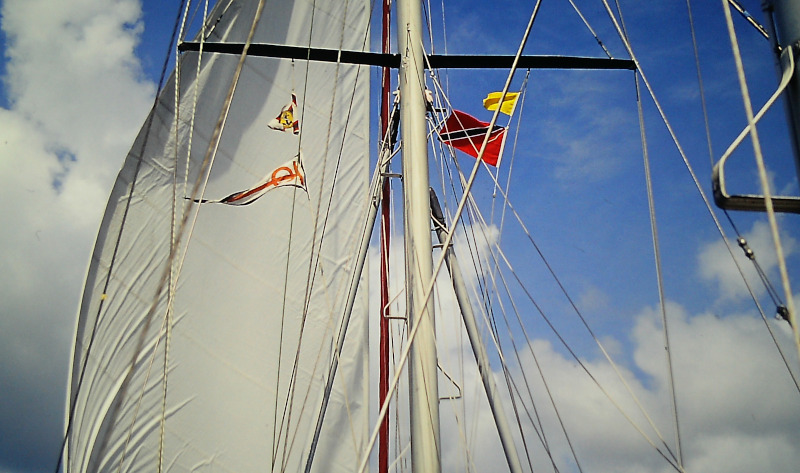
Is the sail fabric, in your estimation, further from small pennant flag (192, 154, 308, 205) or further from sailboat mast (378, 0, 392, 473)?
sailboat mast (378, 0, 392, 473)

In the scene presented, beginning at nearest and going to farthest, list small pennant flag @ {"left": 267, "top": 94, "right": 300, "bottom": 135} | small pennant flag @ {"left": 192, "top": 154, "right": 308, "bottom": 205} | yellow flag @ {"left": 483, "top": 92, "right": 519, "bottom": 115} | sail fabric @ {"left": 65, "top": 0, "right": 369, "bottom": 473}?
1. sail fabric @ {"left": 65, "top": 0, "right": 369, "bottom": 473}
2. small pennant flag @ {"left": 192, "top": 154, "right": 308, "bottom": 205}
3. small pennant flag @ {"left": 267, "top": 94, "right": 300, "bottom": 135}
4. yellow flag @ {"left": 483, "top": 92, "right": 519, "bottom": 115}

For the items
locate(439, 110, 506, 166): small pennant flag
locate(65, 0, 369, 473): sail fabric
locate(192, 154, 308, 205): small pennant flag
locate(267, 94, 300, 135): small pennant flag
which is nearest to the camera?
locate(65, 0, 369, 473): sail fabric

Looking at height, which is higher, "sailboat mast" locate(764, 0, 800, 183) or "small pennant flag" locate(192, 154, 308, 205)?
"sailboat mast" locate(764, 0, 800, 183)

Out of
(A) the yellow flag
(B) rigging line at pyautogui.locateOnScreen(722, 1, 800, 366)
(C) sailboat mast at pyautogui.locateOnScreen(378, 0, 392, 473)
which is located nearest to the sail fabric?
(C) sailboat mast at pyautogui.locateOnScreen(378, 0, 392, 473)

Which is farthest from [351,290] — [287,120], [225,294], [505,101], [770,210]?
[770,210]

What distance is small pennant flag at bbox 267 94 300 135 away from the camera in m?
5.56

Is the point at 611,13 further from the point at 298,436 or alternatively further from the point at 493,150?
the point at 298,436

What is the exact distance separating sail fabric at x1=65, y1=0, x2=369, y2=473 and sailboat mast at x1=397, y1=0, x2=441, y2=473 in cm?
99

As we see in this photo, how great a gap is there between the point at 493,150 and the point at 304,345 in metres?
2.80

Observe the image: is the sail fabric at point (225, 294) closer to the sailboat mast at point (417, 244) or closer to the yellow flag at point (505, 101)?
the sailboat mast at point (417, 244)

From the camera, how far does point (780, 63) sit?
68.1 inches

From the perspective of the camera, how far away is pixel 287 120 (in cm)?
564

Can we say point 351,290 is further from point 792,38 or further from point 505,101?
point 792,38

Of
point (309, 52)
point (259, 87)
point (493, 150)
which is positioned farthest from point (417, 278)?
point (259, 87)
